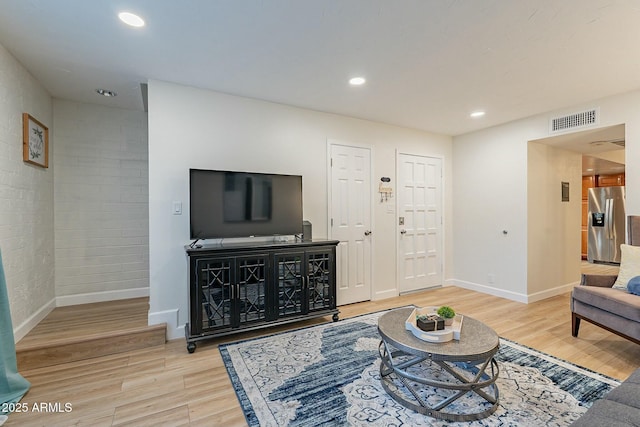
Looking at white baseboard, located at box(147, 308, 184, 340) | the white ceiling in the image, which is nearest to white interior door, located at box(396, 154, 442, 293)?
the white ceiling

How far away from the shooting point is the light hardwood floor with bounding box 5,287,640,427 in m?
1.83

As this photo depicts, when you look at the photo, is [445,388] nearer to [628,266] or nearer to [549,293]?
[628,266]

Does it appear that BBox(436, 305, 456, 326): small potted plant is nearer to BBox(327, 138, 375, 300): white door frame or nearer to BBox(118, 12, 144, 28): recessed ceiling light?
BBox(327, 138, 375, 300): white door frame

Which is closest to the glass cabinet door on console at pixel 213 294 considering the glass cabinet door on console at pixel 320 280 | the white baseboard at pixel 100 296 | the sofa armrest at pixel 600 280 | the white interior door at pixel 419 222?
the glass cabinet door on console at pixel 320 280

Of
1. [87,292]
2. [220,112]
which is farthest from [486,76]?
[87,292]

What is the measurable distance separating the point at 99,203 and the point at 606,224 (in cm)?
996

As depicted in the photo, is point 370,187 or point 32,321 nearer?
point 32,321

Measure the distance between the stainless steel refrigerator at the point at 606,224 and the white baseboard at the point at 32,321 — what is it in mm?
10134

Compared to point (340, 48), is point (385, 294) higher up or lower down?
lower down

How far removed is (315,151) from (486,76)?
6.44 ft

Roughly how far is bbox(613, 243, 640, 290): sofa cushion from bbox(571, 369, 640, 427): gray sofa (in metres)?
1.87

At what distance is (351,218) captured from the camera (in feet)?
13.1

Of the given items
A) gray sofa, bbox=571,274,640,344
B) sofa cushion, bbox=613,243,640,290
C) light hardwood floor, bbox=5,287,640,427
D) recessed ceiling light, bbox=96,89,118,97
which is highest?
recessed ceiling light, bbox=96,89,118,97

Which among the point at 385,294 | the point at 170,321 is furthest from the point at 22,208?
the point at 385,294
